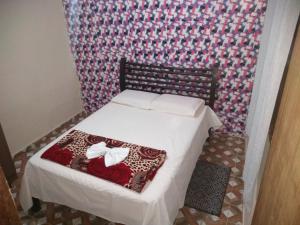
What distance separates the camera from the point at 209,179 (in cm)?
310

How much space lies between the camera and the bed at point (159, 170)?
6.97 feet

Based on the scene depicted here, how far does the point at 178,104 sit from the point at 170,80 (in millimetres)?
613

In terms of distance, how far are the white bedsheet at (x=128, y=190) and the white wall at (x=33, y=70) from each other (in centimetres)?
114

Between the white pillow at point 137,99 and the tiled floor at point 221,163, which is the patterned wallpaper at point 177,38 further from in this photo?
the white pillow at point 137,99

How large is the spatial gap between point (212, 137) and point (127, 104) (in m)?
1.43

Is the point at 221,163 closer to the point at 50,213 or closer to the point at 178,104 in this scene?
the point at 178,104

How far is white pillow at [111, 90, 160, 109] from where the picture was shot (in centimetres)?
358

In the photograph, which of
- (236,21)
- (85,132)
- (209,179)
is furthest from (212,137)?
(85,132)

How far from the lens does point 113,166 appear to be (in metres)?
2.35

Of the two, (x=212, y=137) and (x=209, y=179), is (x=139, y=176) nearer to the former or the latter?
(x=209, y=179)

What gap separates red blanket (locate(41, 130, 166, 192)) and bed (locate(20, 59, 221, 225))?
55 mm

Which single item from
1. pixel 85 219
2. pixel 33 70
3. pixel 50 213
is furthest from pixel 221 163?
pixel 33 70

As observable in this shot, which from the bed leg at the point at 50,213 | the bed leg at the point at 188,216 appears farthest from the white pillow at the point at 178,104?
the bed leg at the point at 50,213

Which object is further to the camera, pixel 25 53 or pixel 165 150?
pixel 25 53
